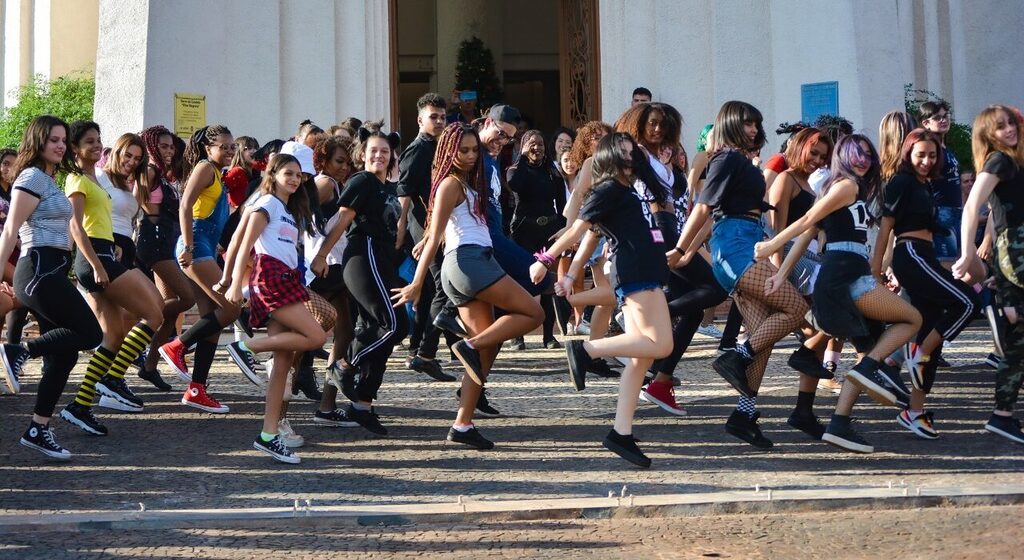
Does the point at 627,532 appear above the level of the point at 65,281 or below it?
below

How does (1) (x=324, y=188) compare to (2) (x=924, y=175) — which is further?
(1) (x=324, y=188)

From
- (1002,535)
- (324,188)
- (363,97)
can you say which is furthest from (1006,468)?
(363,97)

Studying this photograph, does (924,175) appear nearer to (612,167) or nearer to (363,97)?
(612,167)

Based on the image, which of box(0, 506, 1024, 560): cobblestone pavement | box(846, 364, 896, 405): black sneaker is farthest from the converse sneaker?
box(0, 506, 1024, 560): cobblestone pavement

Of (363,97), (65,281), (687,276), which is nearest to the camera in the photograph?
(65,281)

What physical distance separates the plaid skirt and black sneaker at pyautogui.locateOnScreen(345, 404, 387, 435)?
934 millimetres

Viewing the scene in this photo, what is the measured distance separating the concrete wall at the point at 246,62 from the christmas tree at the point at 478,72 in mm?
7002

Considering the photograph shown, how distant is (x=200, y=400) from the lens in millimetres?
8953

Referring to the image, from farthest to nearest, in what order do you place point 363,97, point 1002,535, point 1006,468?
point 363,97, point 1006,468, point 1002,535

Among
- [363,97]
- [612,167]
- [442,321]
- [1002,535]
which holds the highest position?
[363,97]

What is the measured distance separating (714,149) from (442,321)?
6.12 ft

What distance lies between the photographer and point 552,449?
303 inches

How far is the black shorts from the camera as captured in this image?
27.0 ft

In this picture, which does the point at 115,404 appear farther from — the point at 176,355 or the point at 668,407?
the point at 668,407
